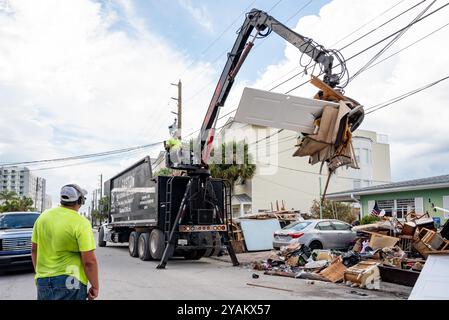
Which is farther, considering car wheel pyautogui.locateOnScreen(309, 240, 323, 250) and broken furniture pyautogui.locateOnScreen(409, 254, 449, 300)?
car wheel pyautogui.locateOnScreen(309, 240, 323, 250)

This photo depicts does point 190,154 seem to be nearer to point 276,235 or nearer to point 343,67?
point 276,235

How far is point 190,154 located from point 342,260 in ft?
18.3

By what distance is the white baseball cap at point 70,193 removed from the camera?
4105mm

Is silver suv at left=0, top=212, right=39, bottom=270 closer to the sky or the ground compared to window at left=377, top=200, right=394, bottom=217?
closer to the ground

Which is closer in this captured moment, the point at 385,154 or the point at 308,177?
the point at 308,177

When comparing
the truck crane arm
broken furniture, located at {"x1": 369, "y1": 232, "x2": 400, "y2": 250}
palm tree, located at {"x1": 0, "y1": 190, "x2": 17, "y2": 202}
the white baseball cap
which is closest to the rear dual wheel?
the truck crane arm

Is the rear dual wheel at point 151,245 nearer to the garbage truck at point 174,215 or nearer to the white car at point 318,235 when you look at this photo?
the garbage truck at point 174,215

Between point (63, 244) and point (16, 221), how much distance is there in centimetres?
A: 952

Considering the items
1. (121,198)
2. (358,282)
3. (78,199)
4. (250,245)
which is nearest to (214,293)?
(358,282)

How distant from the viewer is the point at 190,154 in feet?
45.0

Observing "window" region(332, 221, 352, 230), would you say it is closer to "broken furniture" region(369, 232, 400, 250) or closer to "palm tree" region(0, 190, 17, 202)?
"broken furniture" region(369, 232, 400, 250)

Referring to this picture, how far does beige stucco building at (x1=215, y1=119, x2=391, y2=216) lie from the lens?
35844 millimetres

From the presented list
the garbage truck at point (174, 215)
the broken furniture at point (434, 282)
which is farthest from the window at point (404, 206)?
the broken furniture at point (434, 282)

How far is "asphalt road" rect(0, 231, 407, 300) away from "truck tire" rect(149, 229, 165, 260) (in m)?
1.22
